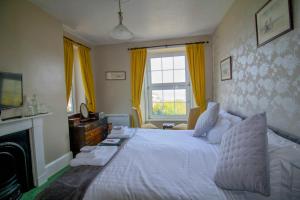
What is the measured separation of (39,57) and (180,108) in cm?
303

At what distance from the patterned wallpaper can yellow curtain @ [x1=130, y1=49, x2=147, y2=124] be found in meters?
1.77

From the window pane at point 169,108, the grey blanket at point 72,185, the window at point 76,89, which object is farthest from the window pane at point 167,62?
the grey blanket at point 72,185

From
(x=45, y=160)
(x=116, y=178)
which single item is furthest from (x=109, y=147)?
(x=45, y=160)

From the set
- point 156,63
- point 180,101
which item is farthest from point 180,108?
point 156,63

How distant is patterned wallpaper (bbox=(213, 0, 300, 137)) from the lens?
122cm

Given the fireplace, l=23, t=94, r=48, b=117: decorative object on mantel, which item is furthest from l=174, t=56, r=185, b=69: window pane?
the fireplace

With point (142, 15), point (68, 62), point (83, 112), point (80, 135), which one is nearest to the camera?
point (142, 15)

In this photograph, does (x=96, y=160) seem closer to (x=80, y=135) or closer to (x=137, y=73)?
(x=80, y=135)

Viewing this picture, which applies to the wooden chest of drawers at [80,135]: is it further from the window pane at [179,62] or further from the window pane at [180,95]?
the window pane at [179,62]

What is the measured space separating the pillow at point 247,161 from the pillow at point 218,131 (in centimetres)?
73

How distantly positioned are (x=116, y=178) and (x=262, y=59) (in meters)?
1.70

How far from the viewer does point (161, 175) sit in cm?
122

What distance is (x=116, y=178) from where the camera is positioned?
1.19 meters

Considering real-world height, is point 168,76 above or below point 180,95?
above
